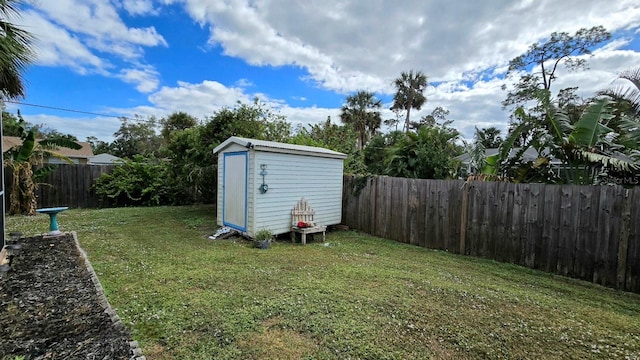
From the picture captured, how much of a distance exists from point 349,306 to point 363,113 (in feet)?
72.8

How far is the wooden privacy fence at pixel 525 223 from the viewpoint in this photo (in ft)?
13.4

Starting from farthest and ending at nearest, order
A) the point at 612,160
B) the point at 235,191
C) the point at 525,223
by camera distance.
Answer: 1. the point at 235,191
2. the point at 525,223
3. the point at 612,160

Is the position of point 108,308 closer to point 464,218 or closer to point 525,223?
point 464,218

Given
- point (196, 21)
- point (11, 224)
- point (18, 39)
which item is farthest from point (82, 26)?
point (18, 39)

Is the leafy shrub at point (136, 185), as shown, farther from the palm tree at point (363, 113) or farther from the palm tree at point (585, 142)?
the palm tree at point (363, 113)

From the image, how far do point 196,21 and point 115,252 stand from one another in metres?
6.77

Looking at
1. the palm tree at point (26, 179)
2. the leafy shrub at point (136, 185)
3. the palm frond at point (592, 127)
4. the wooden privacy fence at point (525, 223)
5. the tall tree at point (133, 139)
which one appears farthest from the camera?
the tall tree at point (133, 139)

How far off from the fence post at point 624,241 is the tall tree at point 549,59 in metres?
13.1

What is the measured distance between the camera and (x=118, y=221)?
7871mm

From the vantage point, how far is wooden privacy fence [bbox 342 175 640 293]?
4098 mm

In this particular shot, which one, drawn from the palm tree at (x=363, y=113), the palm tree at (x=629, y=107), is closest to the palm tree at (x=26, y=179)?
the palm tree at (x=629, y=107)

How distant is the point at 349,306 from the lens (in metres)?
3.05

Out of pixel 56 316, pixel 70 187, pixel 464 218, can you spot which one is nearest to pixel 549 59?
pixel 464 218

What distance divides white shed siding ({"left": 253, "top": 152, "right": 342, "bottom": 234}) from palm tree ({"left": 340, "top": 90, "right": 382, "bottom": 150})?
16.5m
